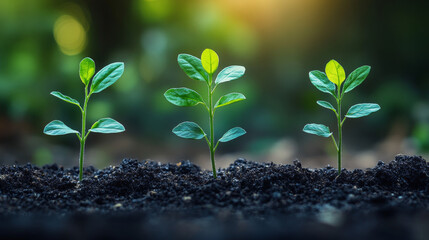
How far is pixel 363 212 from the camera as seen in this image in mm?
1035

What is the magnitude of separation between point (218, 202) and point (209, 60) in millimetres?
466

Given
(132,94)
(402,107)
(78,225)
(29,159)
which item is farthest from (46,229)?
(402,107)

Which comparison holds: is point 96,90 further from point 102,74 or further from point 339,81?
point 339,81

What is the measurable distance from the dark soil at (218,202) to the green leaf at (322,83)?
28cm

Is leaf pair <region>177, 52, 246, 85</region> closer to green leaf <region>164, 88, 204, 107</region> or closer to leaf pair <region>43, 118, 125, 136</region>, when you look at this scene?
green leaf <region>164, 88, 204, 107</region>

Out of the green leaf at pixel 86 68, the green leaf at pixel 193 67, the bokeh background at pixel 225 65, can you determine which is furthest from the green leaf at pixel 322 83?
the bokeh background at pixel 225 65

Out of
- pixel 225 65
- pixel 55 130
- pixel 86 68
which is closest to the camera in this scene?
pixel 55 130

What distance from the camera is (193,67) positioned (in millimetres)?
1374

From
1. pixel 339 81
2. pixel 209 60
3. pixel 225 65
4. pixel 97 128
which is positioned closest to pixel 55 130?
pixel 97 128

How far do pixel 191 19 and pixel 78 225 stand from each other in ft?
11.5

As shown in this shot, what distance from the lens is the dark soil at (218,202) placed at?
2.96 ft

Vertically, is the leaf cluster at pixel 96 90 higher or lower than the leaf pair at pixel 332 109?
higher

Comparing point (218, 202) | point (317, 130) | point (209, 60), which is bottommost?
point (218, 202)

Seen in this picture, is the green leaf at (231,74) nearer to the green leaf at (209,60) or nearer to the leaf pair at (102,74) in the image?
the green leaf at (209,60)
